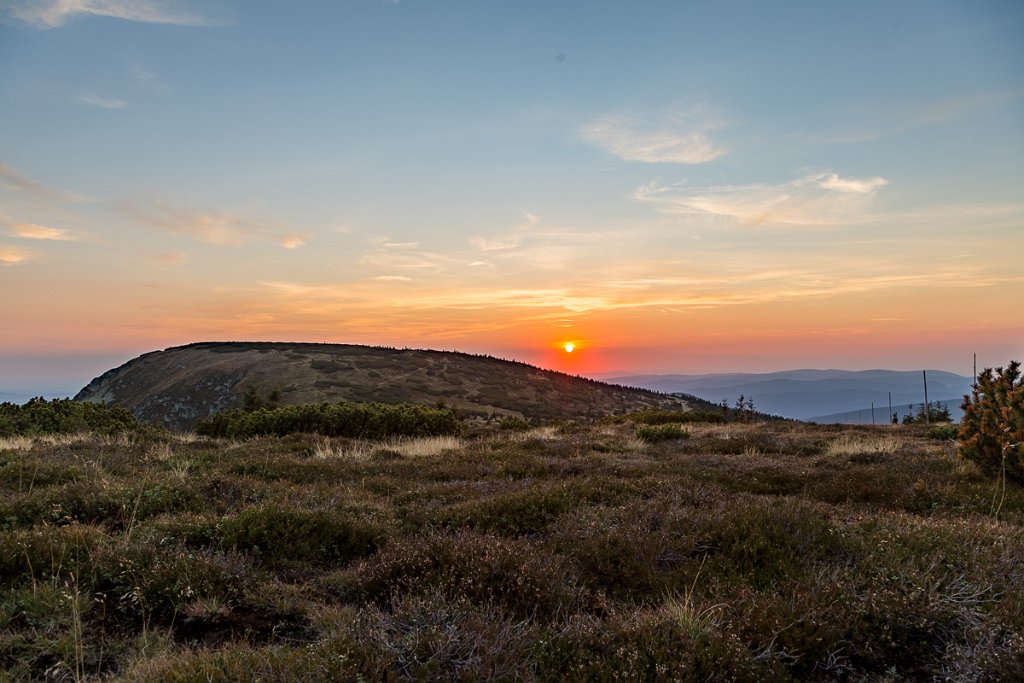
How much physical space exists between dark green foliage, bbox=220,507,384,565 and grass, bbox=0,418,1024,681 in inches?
1.1

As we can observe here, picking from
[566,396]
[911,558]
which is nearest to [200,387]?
[566,396]

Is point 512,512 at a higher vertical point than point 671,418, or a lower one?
higher

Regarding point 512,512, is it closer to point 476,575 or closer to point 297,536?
point 297,536

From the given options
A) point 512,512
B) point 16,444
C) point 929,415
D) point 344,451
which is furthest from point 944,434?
point 16,444

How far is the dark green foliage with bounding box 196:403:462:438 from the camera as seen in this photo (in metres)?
22.6

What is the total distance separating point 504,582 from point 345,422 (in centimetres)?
1855

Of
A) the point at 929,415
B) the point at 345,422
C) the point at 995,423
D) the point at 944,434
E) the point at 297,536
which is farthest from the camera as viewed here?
the point at 929,415

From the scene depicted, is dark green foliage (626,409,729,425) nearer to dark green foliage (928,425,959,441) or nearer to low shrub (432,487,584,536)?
dark green foliage (928,425,959,441)

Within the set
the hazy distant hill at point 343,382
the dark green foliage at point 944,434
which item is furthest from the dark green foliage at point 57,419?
the hazy distant hill at point 343,382

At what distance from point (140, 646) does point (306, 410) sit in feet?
64.6

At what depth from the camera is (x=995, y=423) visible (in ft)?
39.6

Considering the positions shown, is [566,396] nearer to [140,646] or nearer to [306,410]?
[306,410]

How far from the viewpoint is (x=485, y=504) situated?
881 centimetres

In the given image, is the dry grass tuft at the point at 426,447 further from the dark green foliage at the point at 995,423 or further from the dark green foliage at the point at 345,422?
the dark green foliage at the point at 995,423
